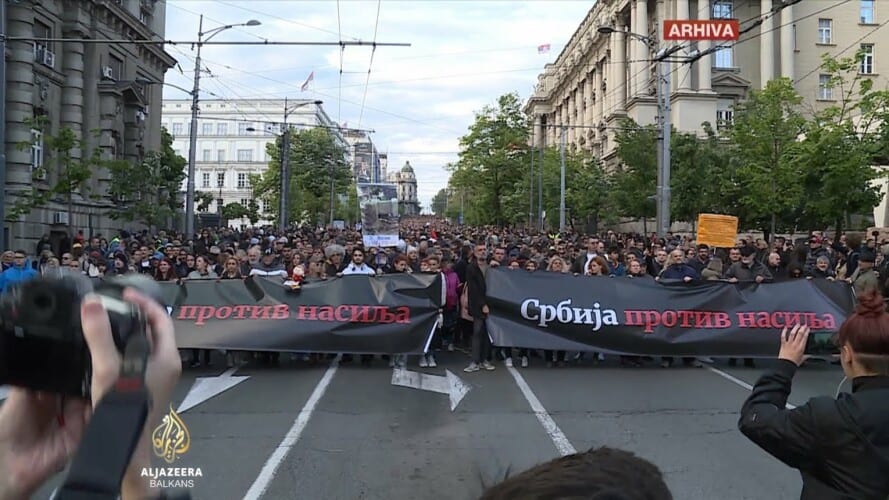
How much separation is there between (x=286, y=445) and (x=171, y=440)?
1.03 m

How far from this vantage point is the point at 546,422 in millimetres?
8414

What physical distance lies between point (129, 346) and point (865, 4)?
70272 mm

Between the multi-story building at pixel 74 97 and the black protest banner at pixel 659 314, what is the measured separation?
1728 centimetres

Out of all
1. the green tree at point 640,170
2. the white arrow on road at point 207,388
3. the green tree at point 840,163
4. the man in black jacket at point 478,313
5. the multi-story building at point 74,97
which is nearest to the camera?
the white arrow on road at point 207,388

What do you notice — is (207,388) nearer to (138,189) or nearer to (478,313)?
(478,313)

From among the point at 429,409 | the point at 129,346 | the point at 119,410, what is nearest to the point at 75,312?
the point at 129,346

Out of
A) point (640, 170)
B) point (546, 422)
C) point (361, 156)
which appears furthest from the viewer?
point (361, 156)

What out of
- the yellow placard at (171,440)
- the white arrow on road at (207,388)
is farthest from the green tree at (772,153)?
the yellow placard at (171,440)

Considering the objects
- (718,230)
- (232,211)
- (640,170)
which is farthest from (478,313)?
(232,211)

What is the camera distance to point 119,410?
1.22 m

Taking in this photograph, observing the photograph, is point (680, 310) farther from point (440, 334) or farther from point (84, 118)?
point (84, 118)

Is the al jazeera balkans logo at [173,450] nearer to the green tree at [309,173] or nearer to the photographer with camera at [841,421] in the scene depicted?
the photographer with camera at [841,421]

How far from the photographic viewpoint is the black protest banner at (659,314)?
11805mm

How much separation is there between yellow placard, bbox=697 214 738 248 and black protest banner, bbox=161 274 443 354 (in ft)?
26.6
